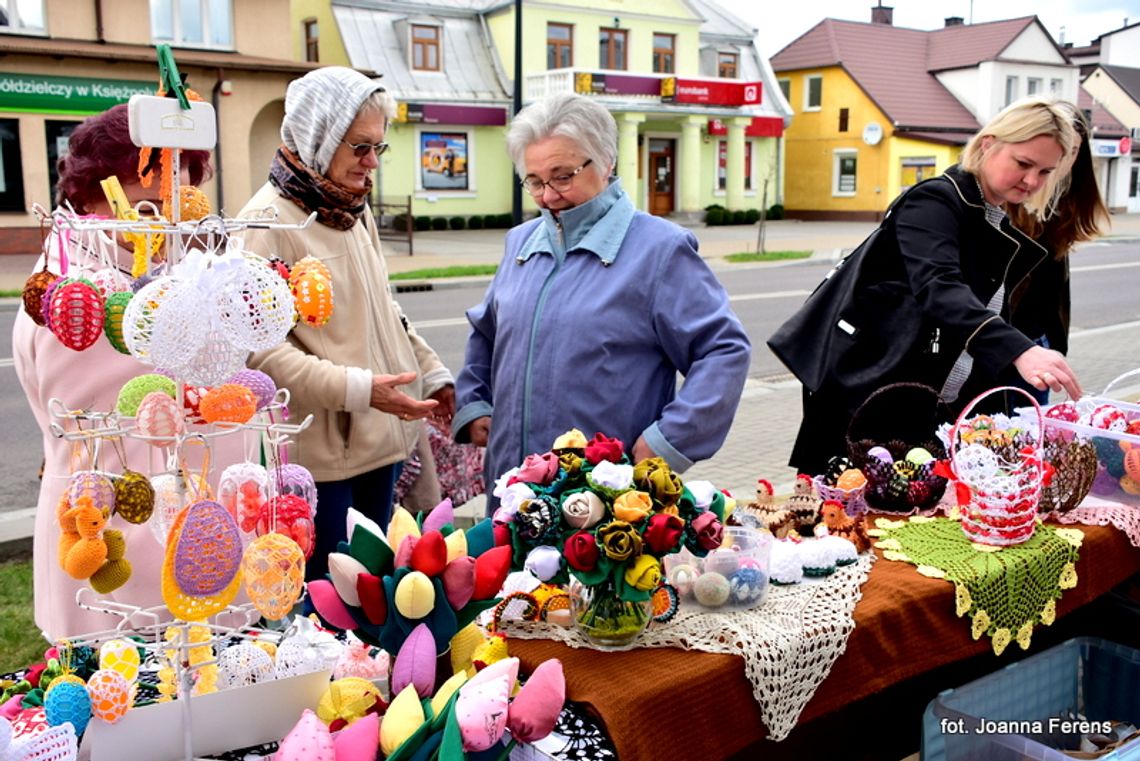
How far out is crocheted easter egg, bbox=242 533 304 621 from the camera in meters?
1.46

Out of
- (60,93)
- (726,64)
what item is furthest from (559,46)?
(60,93)

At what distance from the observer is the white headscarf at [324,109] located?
8.11ft

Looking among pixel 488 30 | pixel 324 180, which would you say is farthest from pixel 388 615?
pixel 488 30

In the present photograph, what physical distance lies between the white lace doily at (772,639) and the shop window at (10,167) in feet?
64.1

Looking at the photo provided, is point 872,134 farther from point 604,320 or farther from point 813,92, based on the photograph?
point 604,320

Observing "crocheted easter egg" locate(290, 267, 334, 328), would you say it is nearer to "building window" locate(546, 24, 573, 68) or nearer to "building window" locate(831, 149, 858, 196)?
"building window" locate(546, 24, 573, 68)

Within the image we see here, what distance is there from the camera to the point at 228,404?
1484 mm

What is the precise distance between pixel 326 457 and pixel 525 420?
51 centimetres

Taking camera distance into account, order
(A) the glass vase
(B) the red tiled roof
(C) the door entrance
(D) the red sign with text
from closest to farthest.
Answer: (A) the glass vase → (D) the red sign with text → (C) the door entrance → (B) the red tiled roof

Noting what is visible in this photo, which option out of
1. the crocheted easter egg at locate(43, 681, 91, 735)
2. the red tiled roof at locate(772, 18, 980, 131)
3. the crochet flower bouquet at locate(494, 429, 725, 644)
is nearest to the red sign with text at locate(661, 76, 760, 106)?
the red tiled roof at locate(772, 18, 980, 131)

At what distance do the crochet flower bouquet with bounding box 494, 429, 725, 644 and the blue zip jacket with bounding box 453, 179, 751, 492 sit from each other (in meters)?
0.56

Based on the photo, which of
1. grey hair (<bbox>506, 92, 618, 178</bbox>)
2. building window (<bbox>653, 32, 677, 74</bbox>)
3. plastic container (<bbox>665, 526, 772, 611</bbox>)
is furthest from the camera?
building window (<bbox>653, 32, 677, 74</bbox>)

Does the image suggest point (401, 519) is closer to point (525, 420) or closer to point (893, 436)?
point (525, 420)

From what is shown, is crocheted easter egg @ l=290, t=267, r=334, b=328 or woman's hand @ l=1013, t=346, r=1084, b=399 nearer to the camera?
crocheted easter egg @ l=290, t=267, r=334, b=328
